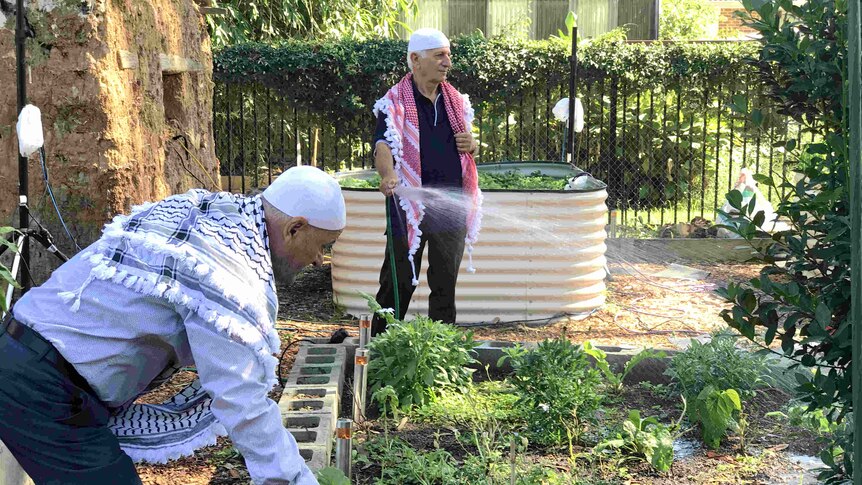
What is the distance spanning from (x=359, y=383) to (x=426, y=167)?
172cm

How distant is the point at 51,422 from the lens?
2389 mm

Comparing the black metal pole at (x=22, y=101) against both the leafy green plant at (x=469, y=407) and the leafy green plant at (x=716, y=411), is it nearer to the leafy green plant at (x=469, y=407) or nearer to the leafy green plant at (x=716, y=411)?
the leafy green plant at (x=469, y=407)

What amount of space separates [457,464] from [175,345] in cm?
201

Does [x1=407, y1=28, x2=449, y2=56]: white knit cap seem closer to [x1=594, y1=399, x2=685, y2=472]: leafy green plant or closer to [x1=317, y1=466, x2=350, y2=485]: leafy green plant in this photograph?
[x1=594, y1=399, x2=685, y2=472]: leafy green plant

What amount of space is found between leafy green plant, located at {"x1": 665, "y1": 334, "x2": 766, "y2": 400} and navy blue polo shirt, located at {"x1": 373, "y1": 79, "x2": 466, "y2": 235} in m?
1.69

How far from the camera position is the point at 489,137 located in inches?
482

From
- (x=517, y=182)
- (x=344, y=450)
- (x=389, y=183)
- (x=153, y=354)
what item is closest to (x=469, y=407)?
(x=389, y=183)

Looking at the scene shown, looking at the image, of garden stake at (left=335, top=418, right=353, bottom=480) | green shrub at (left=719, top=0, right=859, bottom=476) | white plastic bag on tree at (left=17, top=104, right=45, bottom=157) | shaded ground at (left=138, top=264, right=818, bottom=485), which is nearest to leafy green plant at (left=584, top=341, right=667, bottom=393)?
shaded ground at (left=138, top=264, right=818, bottom=485)

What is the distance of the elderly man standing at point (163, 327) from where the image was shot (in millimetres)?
2205

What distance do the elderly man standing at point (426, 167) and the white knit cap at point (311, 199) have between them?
10.3 ft

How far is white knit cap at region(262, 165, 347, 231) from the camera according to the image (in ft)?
7.84

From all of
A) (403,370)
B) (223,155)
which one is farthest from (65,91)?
(223,155)

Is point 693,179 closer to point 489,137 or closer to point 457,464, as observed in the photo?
point 489,137

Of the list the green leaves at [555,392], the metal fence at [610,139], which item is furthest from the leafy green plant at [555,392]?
the metal fence at [610,139]
